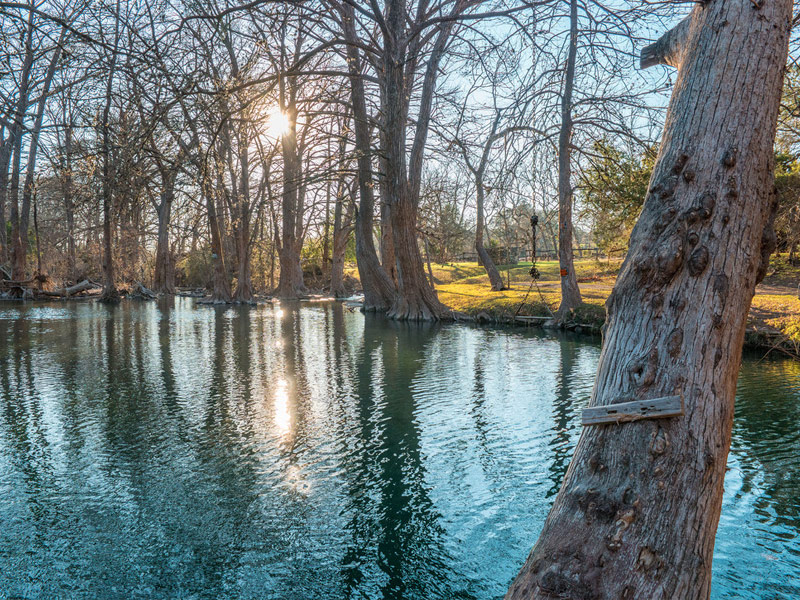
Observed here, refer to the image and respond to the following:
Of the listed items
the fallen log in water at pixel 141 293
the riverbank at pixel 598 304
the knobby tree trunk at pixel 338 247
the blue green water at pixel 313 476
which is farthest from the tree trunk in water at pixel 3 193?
the riverbank at pixel 598 304

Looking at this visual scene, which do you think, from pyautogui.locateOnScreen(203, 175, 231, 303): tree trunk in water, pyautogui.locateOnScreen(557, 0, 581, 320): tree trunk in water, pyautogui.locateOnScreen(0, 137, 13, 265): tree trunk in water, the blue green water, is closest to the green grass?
pyautogui.locateOnScreen(557, 0, 581, 320): tree trunk in water

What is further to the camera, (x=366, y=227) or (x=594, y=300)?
(x=366, y=227)

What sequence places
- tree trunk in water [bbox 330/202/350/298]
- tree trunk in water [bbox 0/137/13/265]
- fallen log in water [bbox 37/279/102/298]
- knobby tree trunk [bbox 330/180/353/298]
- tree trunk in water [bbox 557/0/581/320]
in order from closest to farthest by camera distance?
tree trunk in water [bbox 557/0/581/320]
tree trunk in water [bbox 0/137/13/265]
fallen log in water [bbox 37/279/102/298]
knobby tree trunk [bbox 330/180/353/298]
tree trunk in water [bbox 330/202/350/298]

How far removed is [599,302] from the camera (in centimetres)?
1585

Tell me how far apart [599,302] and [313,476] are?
1219 centimetres

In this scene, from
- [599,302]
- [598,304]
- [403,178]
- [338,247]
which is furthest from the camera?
[338,247]

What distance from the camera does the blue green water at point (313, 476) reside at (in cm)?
393

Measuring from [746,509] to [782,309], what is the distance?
29.8 ft

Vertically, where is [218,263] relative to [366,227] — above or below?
below

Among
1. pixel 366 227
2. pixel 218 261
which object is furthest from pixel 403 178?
pixel 218 261

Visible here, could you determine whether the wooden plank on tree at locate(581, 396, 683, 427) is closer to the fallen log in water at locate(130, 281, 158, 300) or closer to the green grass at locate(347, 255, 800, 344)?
the green grass at locate(347, 255, 800, 344)

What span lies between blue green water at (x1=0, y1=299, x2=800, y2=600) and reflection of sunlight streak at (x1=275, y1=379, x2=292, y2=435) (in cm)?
4

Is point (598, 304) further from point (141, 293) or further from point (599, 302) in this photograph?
point (141, 293)

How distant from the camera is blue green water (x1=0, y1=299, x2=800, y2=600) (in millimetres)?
3926
